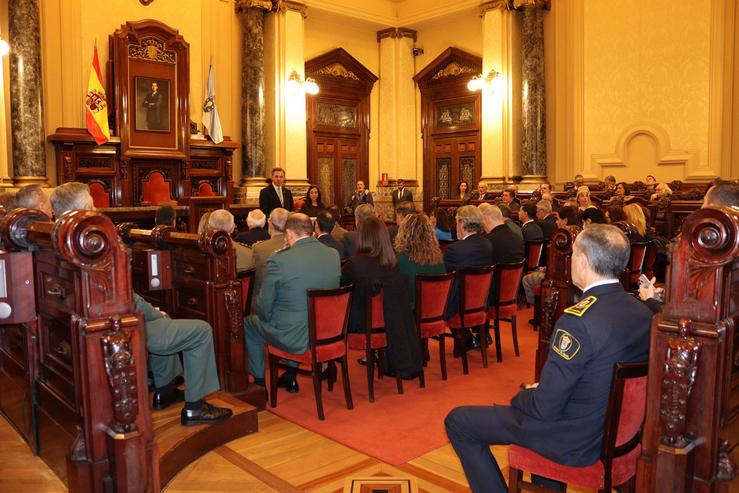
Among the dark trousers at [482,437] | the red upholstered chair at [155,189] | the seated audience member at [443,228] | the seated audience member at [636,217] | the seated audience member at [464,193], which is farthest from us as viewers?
the seated audience member at [464,193]

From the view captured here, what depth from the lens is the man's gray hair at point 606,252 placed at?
2379mm

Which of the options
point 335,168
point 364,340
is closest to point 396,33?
point 335,168

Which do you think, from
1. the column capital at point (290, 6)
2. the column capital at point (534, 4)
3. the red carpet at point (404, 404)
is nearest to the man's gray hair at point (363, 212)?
the red carpet at point (404, 404)

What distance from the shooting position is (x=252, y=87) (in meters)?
11.7

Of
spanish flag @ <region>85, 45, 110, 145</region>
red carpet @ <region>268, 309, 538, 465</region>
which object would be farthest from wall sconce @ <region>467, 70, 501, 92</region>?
red carpet @ <region>268, 309, 538, 465</region>

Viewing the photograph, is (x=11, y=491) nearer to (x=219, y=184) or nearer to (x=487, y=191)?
(x=219, y=184)

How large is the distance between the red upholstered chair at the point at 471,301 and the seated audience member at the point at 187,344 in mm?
2044

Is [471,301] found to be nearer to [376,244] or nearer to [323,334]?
[376,244]

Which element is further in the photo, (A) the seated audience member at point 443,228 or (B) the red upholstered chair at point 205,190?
(B) the red upholstered chair at point 205,190

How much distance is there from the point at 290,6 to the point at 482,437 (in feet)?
35.2

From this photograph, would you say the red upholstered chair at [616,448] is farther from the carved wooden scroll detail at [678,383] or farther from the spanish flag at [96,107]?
the spanish flag at [96,107]

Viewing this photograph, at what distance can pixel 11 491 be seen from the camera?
303 cm

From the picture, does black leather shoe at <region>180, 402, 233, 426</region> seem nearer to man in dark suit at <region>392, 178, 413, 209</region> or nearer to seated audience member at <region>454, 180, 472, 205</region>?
seated audience member at <region>454, 180, 472, 205</region>

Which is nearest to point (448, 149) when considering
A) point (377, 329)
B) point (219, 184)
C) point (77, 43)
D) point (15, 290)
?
point (219, 184)
